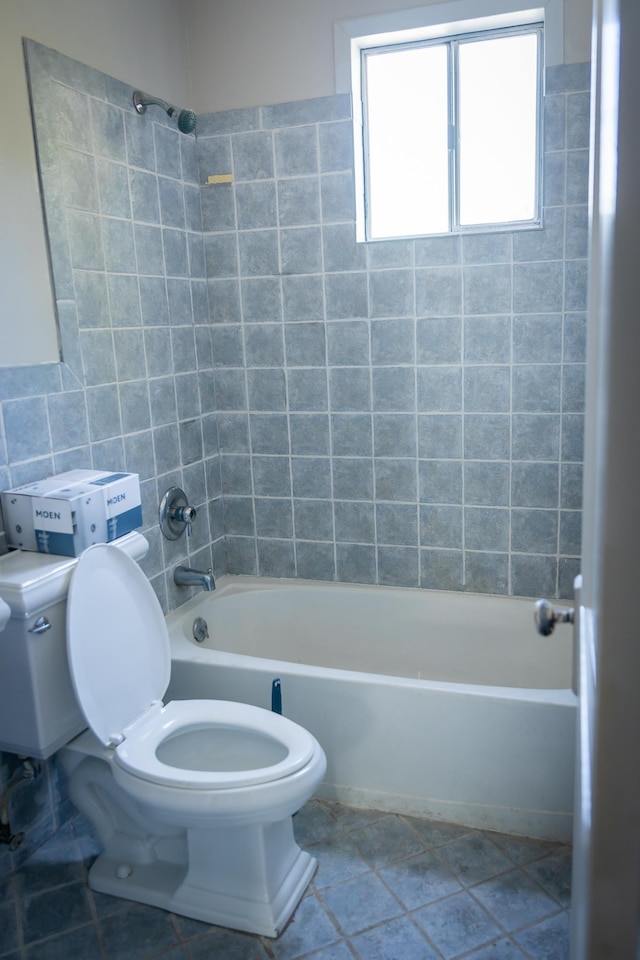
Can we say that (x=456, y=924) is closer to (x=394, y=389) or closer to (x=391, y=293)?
(x=394, y=389)

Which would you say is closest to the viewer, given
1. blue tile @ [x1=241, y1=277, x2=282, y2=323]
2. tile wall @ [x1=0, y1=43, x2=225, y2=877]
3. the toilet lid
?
the toilet lid

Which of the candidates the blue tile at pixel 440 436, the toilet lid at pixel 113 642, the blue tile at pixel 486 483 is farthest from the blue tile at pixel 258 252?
the toilet lid at pixel 113 642

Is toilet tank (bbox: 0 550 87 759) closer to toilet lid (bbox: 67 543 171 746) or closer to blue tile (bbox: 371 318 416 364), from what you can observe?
toilet lid (bbox: 67 543 171 746)

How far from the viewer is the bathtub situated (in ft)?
6.95

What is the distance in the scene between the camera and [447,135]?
2646 millimetres

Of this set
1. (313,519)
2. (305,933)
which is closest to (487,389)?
(313,519)

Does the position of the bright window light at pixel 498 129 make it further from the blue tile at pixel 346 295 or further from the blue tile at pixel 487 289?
the blue tile at pixel 346 295

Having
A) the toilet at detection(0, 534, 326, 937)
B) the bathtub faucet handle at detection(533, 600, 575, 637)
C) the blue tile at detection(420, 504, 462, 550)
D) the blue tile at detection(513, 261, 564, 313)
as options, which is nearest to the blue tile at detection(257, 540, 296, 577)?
the blue tile at detection(420, 504, 462, 550)

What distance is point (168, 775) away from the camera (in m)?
1.75

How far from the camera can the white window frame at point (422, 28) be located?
2.36 metres

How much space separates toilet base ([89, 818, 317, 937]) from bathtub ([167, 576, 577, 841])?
38cm

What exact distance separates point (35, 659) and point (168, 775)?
1.33 ft

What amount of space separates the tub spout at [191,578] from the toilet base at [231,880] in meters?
0.92

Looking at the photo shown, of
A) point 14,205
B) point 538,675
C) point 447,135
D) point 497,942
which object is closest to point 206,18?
point 447,135
